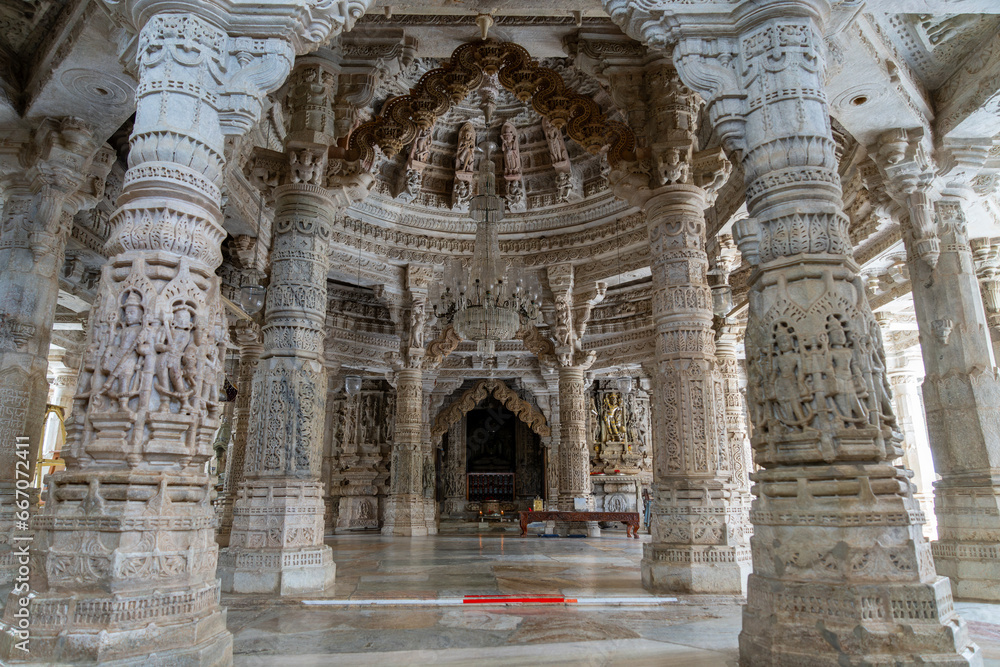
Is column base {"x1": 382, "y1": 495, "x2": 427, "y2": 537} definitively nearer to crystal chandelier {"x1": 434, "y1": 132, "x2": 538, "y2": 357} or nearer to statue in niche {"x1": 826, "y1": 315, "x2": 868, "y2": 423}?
crystal chandelier {"x1": 434, "y1": 132, "x2": 538, "y2": 357}

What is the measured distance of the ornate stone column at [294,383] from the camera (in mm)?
5828

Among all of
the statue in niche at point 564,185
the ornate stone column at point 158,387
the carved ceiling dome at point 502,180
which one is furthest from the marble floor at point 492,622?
the statue in niche at point 564,185

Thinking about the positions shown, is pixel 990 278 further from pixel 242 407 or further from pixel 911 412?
pixel 242 407

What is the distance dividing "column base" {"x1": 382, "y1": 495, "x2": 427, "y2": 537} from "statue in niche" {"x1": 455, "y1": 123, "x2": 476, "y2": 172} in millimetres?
7578

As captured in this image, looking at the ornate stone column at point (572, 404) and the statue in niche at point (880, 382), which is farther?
the ornate stone column at point (572, 404)

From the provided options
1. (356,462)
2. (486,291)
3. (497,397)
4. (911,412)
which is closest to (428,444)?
(356,462)

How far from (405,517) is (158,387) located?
1139 cm

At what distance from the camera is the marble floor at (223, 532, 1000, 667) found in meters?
3.62

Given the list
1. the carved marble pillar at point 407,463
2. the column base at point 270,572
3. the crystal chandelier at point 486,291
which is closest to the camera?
the column base at point 270,572

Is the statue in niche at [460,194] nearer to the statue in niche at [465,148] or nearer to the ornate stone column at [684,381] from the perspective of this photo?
the statue in niche at [465,148]

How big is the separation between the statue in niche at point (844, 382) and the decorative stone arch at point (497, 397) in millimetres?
15127

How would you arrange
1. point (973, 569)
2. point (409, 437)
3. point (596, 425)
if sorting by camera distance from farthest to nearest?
1. point (596, 425)
2. point (409, 437)
3. point (973, 569)

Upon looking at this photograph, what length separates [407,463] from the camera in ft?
44.8

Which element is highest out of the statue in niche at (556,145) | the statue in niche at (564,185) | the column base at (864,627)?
the statue in niche at (556,145)
